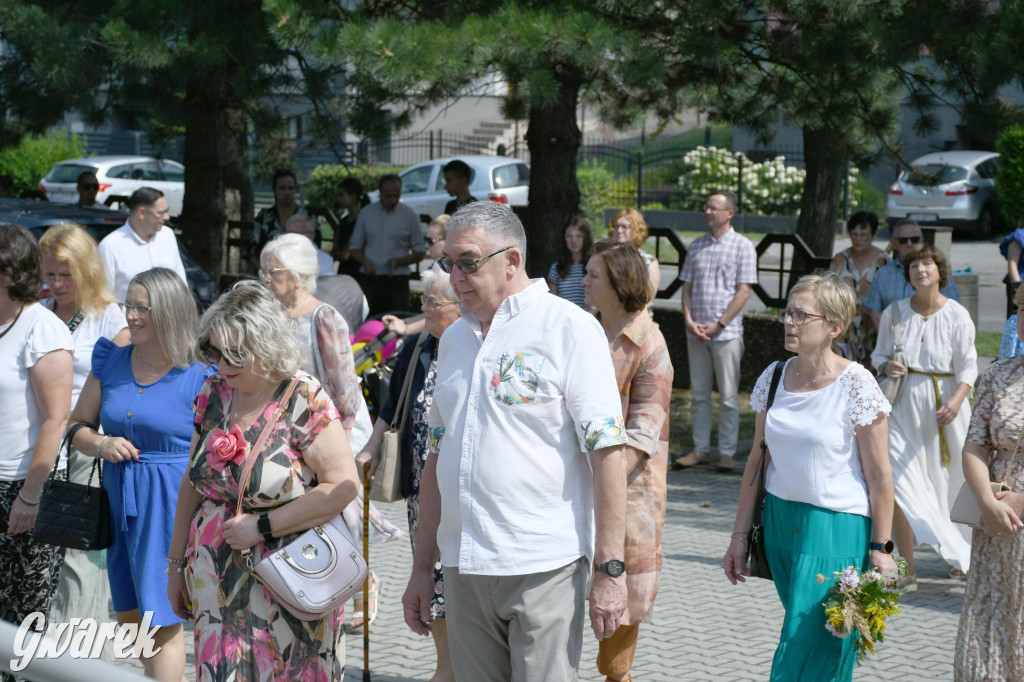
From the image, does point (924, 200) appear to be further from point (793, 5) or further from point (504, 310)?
point (504, 310)

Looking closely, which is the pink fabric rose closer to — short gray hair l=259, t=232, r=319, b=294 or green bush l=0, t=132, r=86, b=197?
short gray hair l=259, t=232, r=319, b=294

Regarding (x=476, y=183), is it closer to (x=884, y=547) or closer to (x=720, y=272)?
(x=720, y=272)

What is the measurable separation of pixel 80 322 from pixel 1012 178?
77.0 ft

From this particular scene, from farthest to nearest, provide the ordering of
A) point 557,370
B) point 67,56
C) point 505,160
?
point 505,160 → point 67,56 → point 557,370

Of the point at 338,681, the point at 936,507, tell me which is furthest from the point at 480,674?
the point at 936,507

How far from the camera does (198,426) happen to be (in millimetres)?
→ 4109

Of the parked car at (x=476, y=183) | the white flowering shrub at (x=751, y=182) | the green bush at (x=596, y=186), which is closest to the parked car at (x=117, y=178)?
the parked car at (x=476, y=183)

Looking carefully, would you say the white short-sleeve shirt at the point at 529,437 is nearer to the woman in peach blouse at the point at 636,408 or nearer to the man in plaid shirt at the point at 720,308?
the woman in peach blouse at the point at 636,408

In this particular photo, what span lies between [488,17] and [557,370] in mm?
4556

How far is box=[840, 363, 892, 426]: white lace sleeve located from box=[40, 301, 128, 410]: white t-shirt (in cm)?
315

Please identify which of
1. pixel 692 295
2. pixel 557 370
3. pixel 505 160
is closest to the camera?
pixel 557 370

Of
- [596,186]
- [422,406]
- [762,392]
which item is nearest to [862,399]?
[762,392]

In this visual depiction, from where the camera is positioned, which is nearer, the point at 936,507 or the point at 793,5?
the point at 936,507

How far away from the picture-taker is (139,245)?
921 cm
